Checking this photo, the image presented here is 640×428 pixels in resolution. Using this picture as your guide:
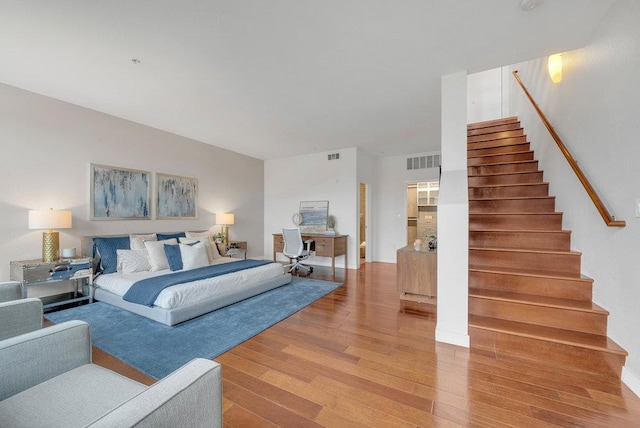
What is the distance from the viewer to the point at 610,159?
2.12m

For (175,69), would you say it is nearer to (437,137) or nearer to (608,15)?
(608,15)

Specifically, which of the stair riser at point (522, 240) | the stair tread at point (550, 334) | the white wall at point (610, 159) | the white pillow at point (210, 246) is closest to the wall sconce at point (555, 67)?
the white wall at point (610, 159)

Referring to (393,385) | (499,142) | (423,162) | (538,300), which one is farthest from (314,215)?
(393,385)

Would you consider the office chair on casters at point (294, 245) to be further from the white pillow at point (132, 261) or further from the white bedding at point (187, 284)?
the white pillow at point (132, 261)

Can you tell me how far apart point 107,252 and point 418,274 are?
4.35m

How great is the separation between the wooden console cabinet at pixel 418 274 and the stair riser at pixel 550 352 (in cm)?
102

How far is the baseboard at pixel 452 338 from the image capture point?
242 cm

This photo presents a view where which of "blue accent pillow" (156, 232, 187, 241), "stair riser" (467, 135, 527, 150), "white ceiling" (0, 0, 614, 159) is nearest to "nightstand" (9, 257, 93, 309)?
"blue accent pillow" (156, 232, 187, 241)

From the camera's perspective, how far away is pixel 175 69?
Answer: 2779 millimetres

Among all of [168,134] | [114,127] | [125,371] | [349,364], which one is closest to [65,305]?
[125,371]

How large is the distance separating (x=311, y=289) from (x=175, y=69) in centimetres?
336

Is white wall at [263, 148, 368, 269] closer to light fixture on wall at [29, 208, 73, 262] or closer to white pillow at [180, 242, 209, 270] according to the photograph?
white pillow at [180, 242, 209, 270]

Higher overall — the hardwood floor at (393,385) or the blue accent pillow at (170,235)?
the blue accent pillow at (170,235)

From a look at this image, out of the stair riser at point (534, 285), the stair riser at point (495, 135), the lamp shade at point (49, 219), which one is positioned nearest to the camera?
the stair riser at point (534, 285)
